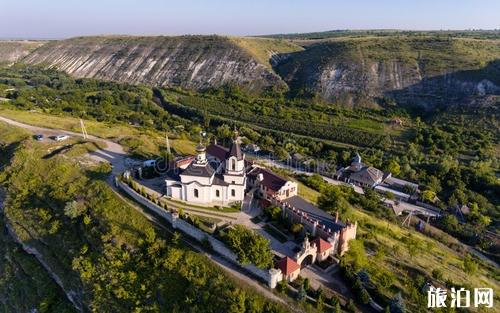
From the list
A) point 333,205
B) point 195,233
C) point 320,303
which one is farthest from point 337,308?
point 333,205

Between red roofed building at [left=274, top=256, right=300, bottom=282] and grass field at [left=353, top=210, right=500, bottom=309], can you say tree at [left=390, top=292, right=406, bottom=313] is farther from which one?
red roofed building at [left=274, top=256, right=300, bottom=282]

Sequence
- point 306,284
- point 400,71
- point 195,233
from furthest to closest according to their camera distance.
Answer: 1. point 400,71
2. point 195,233
3. point 306,284

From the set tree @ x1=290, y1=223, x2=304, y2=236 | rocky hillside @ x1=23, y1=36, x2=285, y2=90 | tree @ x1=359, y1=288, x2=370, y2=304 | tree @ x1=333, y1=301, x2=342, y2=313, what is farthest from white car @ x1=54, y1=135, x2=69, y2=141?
rocky hillside @ x1=23, y1=36, x2=285, y2=90

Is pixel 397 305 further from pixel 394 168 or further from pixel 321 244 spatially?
pixel 394 168

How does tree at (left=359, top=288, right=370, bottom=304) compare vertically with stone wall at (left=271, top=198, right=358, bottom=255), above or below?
below

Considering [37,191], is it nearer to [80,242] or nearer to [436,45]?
[80,242]

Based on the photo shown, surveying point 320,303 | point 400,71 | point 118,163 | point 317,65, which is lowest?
point 320,303
